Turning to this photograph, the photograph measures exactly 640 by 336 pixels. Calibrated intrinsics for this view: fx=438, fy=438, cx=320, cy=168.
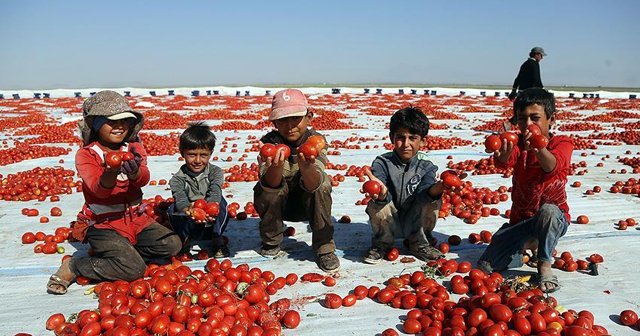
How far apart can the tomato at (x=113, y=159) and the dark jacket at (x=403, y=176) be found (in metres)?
2.06

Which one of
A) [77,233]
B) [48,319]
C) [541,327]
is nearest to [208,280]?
[48,319]

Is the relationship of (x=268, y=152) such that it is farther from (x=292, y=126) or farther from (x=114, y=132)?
(x=114, y=132)

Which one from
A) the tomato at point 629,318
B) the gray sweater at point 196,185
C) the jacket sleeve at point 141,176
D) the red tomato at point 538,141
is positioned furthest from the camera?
the gray sweater at point 196,185

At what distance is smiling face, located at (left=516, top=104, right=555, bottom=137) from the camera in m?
3.31

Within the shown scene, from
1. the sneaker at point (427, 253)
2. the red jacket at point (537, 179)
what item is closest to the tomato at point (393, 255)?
the sneaker at point (427, 253)

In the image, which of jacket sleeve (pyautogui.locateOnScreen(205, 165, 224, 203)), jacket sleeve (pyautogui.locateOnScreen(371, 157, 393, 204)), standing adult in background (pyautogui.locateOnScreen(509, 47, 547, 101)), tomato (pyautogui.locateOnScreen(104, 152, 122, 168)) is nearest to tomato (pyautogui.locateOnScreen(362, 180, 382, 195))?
jacket sleeve (pyautogui.locateOnScreen(371, 157, 393, 204))

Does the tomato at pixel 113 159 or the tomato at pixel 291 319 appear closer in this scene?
the tomato at pixel 291 319

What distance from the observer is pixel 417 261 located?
3850 millimetres

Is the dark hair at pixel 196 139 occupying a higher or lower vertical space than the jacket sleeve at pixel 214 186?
higher

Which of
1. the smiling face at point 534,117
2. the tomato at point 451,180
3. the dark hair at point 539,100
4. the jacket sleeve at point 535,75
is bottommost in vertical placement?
the tomato at point 451,180

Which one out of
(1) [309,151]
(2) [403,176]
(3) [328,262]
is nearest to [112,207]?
(1) [309,151]

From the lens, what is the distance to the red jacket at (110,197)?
11.0 feet

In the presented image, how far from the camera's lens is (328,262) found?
372 cm

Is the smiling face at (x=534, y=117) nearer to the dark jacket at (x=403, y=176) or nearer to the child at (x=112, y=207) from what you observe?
the dark jacket at (x=403, y=176)
